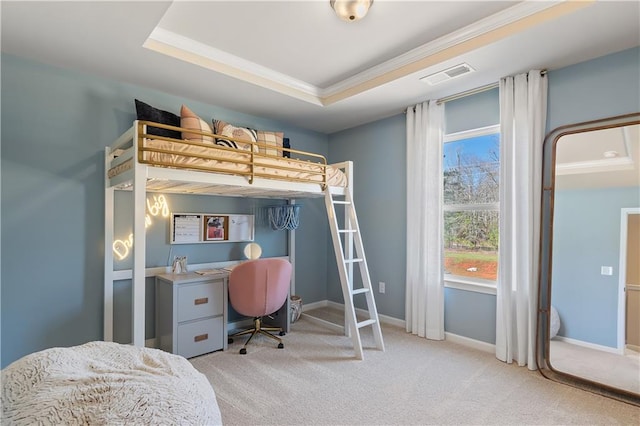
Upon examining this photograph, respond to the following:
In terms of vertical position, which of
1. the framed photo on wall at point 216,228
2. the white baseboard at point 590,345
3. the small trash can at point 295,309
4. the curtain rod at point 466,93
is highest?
the curtain rod at point 466,93

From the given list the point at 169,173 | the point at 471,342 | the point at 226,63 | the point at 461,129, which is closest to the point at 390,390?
the point at 471,342

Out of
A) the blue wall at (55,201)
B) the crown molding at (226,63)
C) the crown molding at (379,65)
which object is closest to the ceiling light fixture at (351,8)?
the crown molding at (379,65)

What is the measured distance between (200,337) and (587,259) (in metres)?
Result: 3.14

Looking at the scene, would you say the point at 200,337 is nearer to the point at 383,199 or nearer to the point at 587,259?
the point at 383,199

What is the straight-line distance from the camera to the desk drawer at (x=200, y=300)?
2723 millimetres

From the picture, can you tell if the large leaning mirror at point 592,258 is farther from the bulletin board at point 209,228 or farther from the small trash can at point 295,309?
the bulletin board at point 209,228

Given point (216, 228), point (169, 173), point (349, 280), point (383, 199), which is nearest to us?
point (169, 173)

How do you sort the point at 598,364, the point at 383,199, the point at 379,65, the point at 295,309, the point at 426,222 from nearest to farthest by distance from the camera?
the point at 598,364 < the point at 379,65 < the point at 426,222 < the point at 295,309 < the point at 383,199

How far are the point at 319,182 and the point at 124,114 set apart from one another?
5.94 ft

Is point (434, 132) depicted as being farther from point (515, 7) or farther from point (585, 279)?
point (585, 279)

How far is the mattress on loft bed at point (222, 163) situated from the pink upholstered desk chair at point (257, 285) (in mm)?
814

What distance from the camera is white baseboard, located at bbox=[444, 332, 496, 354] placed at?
2.94 m

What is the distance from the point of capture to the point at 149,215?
2.99 m

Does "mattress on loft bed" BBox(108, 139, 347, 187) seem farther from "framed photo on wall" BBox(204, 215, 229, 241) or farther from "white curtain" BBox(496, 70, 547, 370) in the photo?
"white curtain" BBox(496, 70, 547, 370)
